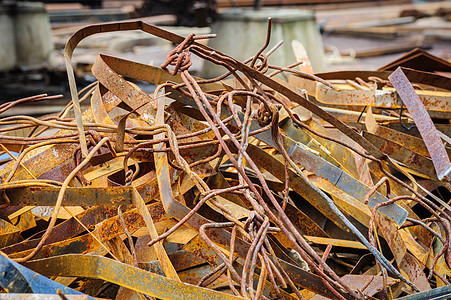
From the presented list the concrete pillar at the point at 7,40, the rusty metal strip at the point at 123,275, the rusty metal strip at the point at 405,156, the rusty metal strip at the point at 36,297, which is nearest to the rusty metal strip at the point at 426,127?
the rusty metal strip at the point at 405,156

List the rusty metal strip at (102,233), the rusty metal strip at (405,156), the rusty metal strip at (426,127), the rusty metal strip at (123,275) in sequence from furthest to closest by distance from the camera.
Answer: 1. the rusty metal strip at (405,156)
2. the rusty metal strip at (426,127)
3. the rusty metal strip at (102,233)
4. the rusty metal strip at (123,275)

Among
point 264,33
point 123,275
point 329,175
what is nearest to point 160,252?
point 123,275

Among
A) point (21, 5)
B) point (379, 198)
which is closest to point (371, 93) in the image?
point (379, 198)

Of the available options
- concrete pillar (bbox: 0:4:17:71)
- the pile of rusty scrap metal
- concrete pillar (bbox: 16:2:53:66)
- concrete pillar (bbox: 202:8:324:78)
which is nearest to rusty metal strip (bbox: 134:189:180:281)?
the pile of rusty scrap metal

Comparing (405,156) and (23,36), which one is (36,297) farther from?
(23,36)

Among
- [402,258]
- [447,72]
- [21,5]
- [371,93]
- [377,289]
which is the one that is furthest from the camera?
[21,5]

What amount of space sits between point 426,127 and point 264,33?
13.9 ft

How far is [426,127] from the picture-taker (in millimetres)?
1836

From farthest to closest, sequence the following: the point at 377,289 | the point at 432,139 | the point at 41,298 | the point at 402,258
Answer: the point at 432,139, the point at 402,258, the point at 377,289, the point at 41,298

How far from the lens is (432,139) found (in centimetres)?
177

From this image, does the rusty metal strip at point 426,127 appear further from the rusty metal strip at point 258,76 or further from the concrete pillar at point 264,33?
the concrete pillar at point 264,33

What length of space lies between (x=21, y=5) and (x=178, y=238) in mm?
8023

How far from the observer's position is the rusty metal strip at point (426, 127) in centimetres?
163

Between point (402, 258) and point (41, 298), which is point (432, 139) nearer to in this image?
point (402, 258)
